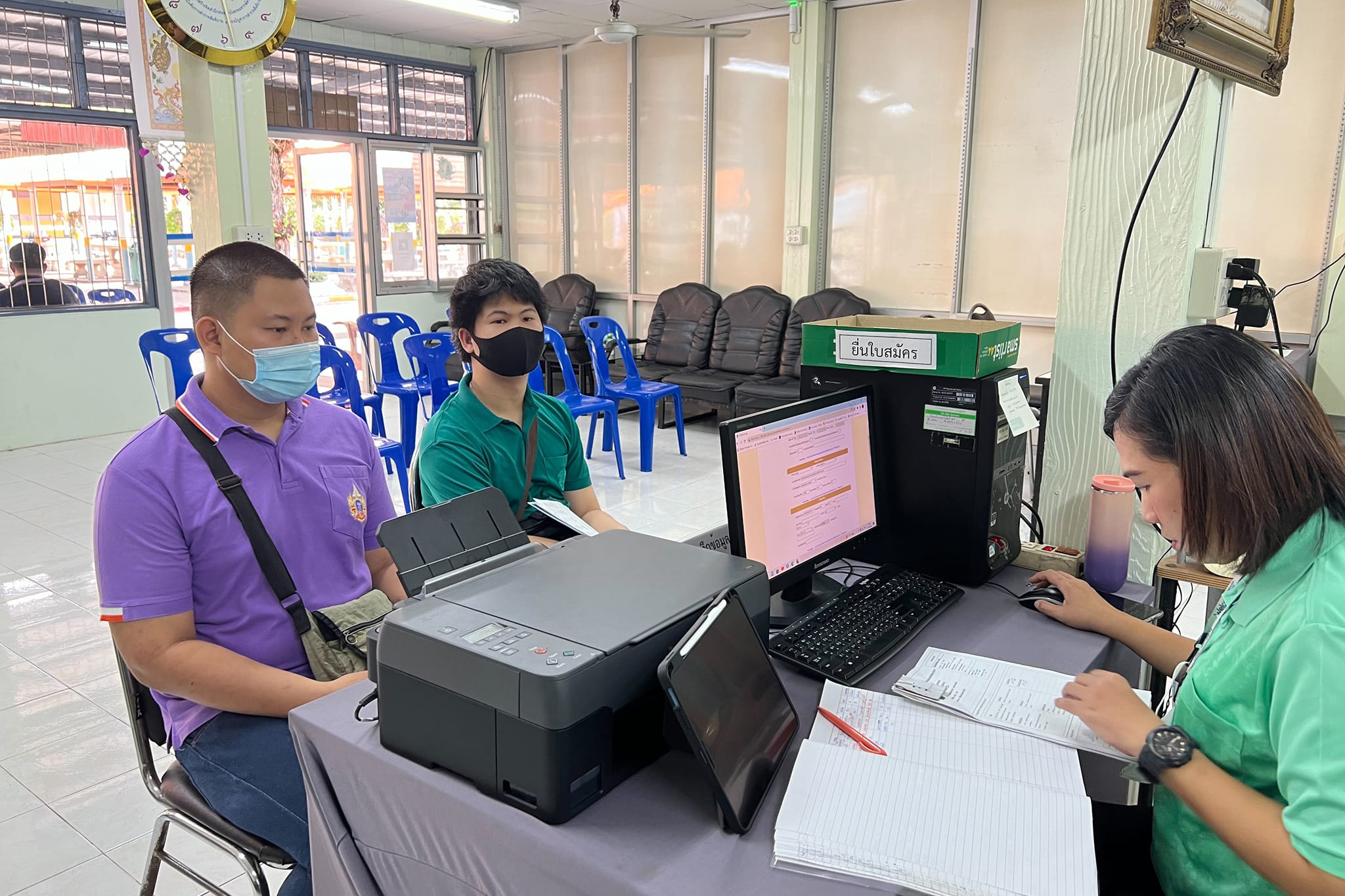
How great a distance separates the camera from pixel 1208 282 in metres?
2.08

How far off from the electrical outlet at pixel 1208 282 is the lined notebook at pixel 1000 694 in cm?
109

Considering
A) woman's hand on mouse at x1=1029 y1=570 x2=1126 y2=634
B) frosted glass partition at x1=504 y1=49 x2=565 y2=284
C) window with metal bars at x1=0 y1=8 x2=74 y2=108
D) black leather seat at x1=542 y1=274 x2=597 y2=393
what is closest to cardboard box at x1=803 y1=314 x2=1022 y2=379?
woman's hand on mouse at x1=1029 y1=570 x2=1126 y2=634

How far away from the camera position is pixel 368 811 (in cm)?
118

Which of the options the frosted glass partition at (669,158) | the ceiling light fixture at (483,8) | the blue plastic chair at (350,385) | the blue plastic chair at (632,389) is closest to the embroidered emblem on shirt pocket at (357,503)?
the blue plastic chair at (350,385)

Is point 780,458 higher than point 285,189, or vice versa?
point 285,189

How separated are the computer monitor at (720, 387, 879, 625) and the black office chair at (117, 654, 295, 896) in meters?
0.92

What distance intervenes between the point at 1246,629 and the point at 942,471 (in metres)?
0.81

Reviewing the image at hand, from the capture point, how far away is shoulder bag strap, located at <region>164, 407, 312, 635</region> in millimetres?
1620

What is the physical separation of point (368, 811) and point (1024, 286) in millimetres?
5633

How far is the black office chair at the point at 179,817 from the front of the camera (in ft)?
4.92

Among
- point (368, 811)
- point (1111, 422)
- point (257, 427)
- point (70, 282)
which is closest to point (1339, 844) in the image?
point (1111, 422)

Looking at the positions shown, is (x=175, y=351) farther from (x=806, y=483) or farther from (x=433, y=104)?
(x=433, y=104)

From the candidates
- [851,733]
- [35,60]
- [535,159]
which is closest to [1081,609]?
[851,733]

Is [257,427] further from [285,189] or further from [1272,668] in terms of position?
[285,189]
